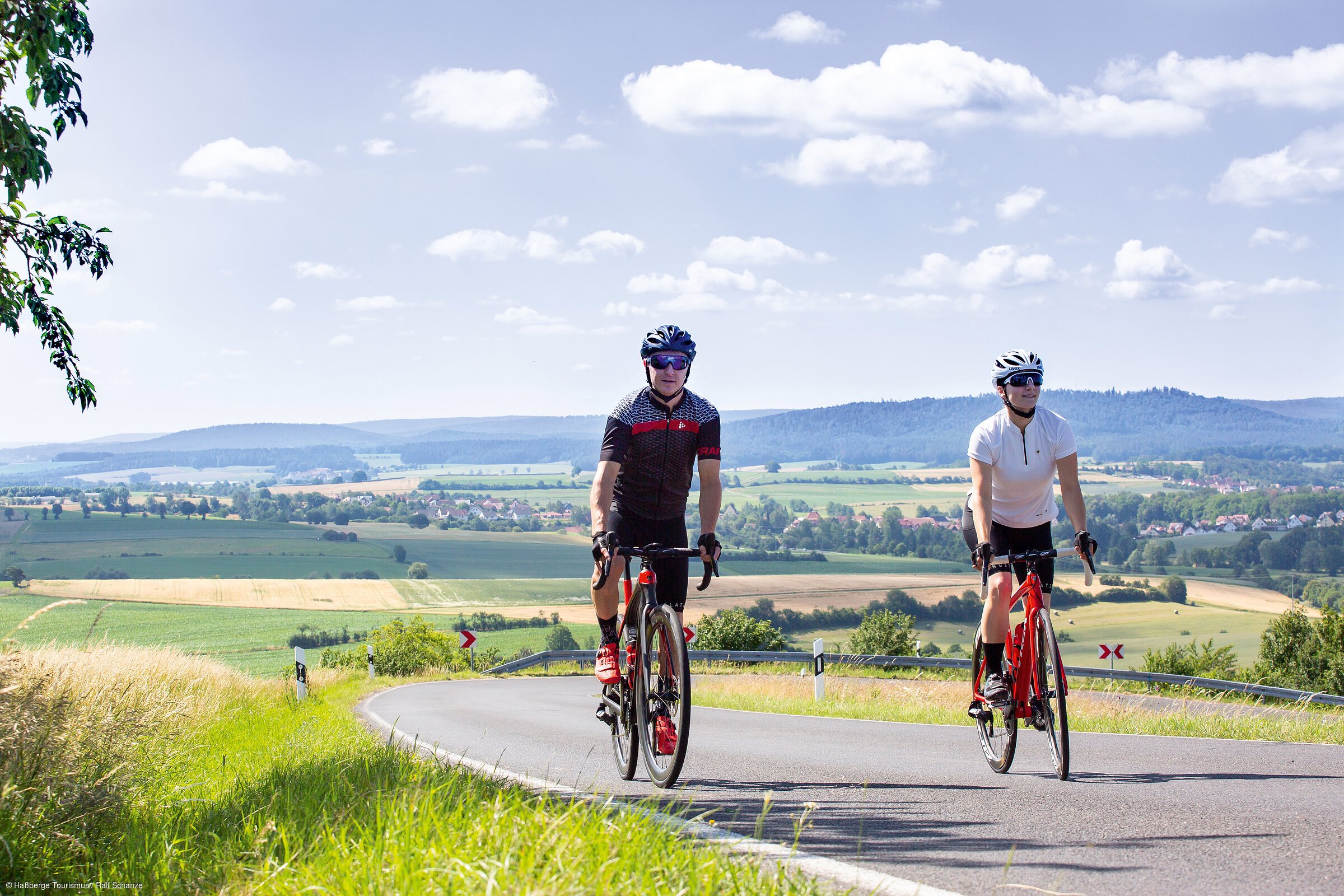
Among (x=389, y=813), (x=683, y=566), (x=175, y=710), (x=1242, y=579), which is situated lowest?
(x=1242, y=579)

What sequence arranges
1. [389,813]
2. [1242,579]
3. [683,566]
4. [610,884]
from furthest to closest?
[1242,579]
[683,566]
[389,813]
[610,884]

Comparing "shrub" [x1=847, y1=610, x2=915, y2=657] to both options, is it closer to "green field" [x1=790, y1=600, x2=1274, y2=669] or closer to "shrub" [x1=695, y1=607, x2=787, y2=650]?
"shrub" [x1=695, y1=607, x2=787, y2=650]

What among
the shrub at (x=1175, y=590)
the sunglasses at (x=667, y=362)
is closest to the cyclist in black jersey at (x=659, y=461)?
the sunglasses at (x=667, y=362)

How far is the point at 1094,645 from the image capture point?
73.8m

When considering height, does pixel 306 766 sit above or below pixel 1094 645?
above

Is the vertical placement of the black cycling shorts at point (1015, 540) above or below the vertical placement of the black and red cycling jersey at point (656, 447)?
below

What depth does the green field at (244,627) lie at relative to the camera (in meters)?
63.3

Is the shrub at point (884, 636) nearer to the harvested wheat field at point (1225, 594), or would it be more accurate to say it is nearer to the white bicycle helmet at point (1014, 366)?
the white bicycle helmet at point (1014, 366)

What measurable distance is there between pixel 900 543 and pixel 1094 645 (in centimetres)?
6239

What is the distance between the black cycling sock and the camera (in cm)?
620

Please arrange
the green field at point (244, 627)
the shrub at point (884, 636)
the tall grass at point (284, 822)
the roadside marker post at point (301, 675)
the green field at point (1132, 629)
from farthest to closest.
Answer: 1. the green field at point (1132, 629)
2. the green field at point (244, 627)
3. the shrub at point (884, 636)
4. the roadside marker post at point (301, 675)
5. the tall grass at point (284, 822)

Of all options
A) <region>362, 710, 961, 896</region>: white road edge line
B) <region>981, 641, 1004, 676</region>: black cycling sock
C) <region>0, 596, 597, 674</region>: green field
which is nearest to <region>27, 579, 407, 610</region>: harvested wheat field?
<region>0, 596, 597, 674</region>: green field

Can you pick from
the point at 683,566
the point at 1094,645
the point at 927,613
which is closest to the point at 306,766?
the point at 683,566

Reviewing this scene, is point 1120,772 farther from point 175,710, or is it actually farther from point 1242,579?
point 1242,579
